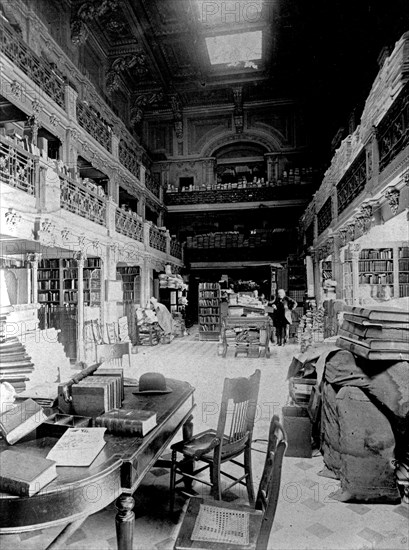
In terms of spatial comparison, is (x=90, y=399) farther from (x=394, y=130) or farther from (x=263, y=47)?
(x=263, y=47)

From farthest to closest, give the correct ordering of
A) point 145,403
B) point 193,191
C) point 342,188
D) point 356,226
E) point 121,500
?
point 193,191 → point 342,188 → point 356,226 → point 145,403 → point 121,500

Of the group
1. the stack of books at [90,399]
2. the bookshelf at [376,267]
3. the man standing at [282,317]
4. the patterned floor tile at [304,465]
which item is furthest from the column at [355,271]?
the stack of books at [90,399]

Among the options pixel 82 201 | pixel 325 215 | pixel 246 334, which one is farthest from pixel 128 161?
pixel 246 334

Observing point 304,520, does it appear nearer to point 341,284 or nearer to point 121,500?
point 121,500

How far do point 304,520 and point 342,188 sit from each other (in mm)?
6364

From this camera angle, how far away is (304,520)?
242 cm

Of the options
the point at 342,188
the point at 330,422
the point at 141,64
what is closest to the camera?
the point at 330,422

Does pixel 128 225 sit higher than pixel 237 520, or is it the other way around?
pixel 128 225

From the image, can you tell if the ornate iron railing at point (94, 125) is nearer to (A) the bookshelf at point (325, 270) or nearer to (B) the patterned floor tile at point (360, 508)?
(A) the bookshelf at point (325, 270)

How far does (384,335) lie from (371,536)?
1.34 meters

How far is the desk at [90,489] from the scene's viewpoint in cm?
138

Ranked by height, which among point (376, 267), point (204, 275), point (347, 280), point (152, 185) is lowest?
point (347, 280)

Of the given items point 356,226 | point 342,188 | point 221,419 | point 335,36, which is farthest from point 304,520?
point 335,36

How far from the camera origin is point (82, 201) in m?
7.59
